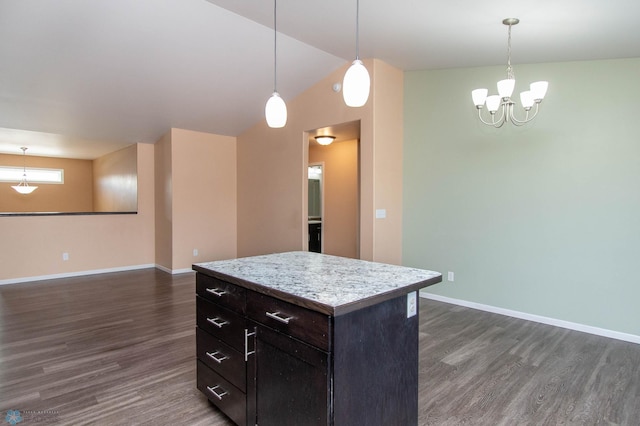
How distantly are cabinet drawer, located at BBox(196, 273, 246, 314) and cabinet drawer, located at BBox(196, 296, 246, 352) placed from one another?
35 millimetres

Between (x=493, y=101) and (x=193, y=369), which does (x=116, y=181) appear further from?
(x=493, y=101)

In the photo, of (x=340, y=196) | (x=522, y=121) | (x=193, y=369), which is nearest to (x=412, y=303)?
(x=193, y=369)

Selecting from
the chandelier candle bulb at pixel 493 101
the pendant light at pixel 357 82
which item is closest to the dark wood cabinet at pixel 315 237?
the chandelier candle bulb at pixel 493 101

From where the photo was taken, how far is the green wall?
318cm

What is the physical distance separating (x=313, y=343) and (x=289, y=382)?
27 centimetres

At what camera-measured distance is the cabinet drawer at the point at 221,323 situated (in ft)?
5.85

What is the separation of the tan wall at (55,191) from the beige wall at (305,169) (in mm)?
4832

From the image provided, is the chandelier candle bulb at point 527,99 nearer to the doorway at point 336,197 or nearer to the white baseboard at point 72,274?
the doorway at point 336,197

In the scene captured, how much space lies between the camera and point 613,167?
3191 mm

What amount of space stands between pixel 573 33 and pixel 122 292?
18.3ft

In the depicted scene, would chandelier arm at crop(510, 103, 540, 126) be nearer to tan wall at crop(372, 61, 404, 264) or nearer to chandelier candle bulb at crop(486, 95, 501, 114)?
chandelier candle bulb at crop(486, 95, 501, 114)

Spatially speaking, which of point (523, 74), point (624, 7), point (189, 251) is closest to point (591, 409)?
point (624, 7)

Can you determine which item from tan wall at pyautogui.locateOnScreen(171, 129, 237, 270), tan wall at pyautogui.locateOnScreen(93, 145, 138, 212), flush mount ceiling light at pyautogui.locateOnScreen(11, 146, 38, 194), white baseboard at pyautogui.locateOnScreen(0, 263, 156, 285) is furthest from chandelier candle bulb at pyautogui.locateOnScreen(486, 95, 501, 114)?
flush mount ceiling light at pyautogui.locateOnScreen(11, 146, 38, 194)

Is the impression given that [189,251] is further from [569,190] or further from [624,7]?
[624,7]
